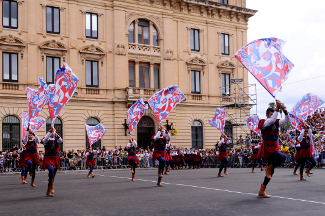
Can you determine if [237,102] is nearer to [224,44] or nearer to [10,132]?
[224,44]

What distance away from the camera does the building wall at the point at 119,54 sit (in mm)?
34562

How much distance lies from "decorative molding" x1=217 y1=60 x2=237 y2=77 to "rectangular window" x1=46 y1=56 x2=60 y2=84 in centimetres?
1690

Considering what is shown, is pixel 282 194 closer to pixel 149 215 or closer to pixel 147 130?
pixel 149 215

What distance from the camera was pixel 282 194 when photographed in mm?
11664

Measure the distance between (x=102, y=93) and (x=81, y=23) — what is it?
6.45m

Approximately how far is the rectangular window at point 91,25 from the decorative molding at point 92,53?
1.12m

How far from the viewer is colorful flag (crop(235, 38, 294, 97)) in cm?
1270

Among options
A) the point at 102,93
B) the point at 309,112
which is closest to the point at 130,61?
the point at 102,93

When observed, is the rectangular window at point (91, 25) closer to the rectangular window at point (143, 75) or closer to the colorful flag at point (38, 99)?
the rectangular window at point (143, 75)

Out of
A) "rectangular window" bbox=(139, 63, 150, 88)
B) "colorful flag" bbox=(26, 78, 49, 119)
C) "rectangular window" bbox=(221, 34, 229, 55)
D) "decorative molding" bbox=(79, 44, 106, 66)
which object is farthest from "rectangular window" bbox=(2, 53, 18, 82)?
"rectangular window" bbox=(221, 34, 229, 55)

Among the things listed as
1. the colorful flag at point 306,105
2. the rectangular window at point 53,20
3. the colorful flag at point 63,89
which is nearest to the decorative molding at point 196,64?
the rectangular window at point 53,20

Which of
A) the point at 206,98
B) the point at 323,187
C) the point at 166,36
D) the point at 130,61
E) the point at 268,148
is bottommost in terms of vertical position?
the point at 323,187

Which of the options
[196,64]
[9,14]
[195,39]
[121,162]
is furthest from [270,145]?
[195,39]

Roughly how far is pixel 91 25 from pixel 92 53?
259 centimetres
